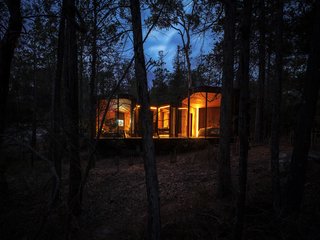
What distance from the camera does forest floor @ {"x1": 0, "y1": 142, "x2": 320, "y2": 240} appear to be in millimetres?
3666

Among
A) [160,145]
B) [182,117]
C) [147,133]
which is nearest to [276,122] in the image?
[147,133]

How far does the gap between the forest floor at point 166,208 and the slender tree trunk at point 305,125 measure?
0.39 m

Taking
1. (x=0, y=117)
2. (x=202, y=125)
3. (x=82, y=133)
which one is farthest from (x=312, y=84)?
(x=202, y=125)

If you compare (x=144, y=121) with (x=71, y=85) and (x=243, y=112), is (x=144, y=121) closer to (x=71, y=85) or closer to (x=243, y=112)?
(x=243, y=112)

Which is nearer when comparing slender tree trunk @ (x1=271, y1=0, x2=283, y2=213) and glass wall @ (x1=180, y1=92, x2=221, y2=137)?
slender tree trunk @ (x1=271, y1=0, x2=283, y2=213)

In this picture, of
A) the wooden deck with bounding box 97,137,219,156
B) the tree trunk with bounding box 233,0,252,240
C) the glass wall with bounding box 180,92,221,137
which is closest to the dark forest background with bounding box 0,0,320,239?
the tree trunk with bounding box 233,0,252,240

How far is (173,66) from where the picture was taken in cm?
3241

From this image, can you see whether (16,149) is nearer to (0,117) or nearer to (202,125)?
(0,117)

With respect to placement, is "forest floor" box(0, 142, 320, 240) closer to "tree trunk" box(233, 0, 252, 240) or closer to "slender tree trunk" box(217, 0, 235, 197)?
"slender tree trunk" box(217, 0, 235, 197)

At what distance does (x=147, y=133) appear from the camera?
3.17 meters

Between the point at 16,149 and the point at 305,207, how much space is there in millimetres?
5948

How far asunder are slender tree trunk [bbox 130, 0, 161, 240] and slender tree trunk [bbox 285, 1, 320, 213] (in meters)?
2.58

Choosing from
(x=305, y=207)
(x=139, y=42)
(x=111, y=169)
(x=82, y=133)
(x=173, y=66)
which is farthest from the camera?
(x=173, y=66)

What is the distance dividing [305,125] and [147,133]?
2.87m
